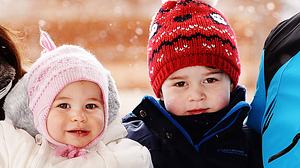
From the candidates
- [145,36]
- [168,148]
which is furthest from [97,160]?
[145,36]

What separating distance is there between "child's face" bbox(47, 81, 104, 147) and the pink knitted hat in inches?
0.5

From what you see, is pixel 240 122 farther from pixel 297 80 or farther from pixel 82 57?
pixel 82 57

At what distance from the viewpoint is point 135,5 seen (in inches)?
203

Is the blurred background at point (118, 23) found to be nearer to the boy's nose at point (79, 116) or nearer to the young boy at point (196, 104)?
the young boy at point (196, 104)

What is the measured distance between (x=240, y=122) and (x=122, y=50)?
3634 mm

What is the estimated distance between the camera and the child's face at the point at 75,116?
1.35 meters

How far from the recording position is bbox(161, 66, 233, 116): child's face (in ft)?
4.86

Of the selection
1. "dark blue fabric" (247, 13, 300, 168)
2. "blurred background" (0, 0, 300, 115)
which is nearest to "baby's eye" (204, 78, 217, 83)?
"dark blue fabric" (247, 13, 300, 168)

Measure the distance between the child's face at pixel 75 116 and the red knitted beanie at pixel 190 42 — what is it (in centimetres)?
23

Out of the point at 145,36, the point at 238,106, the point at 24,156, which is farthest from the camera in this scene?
the point at 145,36

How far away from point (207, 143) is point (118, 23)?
3.70 meters

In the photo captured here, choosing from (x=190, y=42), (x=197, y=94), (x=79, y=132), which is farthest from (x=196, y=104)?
(x=79, y=132)

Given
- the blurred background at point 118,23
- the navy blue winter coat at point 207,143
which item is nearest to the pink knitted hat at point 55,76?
the navy blue winter coat at point 207,143

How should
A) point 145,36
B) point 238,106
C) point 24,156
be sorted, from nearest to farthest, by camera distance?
point 24,156, point 238,106, point 145,36
